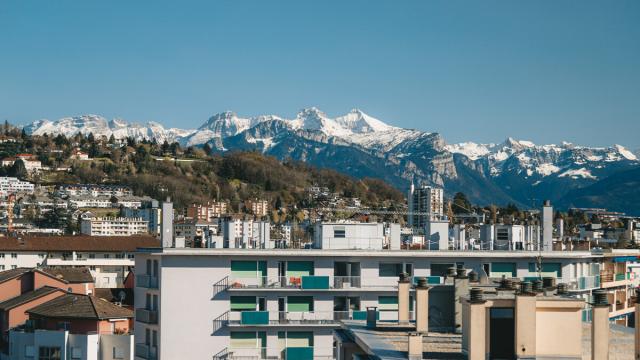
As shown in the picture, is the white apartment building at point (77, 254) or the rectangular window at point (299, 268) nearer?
the rectangular window at point (299, 268)

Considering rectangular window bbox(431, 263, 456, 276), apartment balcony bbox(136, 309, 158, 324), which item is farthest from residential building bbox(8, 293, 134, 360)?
rectangular window bbox(431, 263, 456, 276)

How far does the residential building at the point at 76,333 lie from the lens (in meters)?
51.7

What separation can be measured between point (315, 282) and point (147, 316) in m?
6.82

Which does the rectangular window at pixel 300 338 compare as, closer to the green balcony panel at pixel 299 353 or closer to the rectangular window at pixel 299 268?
the green balcony panel at pixel 299 353

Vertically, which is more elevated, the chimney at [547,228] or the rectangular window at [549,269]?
the chimney at [547,228]

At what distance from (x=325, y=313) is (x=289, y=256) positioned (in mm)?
2680

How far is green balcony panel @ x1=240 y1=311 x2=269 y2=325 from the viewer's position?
4719 centimetres

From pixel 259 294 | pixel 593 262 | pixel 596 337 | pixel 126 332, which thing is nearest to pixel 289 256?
pixel 259 294

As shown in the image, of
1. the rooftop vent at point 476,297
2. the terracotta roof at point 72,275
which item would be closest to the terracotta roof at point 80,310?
the terracotta roof at point 72,275

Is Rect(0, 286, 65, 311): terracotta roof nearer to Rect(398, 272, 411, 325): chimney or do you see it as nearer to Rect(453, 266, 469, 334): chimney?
Rect(398, 272, 411, 325): chimney

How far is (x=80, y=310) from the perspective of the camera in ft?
174

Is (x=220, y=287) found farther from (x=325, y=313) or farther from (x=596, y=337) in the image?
(x=596, y=337)

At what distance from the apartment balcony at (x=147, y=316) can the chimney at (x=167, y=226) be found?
9.06ft

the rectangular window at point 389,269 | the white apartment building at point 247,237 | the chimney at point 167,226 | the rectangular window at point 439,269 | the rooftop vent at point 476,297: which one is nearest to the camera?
the rooftop vent at point 476,297
